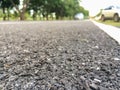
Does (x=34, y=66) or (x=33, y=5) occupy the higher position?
(x=33, y=5)

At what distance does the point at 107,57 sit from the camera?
11.9 ft

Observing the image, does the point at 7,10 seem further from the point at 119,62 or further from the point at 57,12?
the point at 119,62

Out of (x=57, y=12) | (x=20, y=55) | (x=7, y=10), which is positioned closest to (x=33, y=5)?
(x=7, y=10)

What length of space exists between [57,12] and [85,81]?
58.8 metres

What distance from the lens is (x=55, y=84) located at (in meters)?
2.28

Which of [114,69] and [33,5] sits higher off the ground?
[33,5]

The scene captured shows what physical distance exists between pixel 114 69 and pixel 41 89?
1061 mm

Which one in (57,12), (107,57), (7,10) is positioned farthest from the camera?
(57,12)

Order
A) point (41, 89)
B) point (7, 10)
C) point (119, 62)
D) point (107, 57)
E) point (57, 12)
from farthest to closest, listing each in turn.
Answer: point (57, 12) → point (7, 10) → point (107, 57) → point (119, 62) → point (41, 89)

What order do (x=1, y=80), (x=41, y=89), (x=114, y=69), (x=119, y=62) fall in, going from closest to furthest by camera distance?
(x=41, y=89) < (x=1, y=80) < (x=114, y=69) < (x=119, y=62)

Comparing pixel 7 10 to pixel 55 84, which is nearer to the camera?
pixel 55 84

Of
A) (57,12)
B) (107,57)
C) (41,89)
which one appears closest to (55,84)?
(41,89)

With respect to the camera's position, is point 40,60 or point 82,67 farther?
point 40,60

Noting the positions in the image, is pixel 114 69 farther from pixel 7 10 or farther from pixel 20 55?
pixel 7 10
